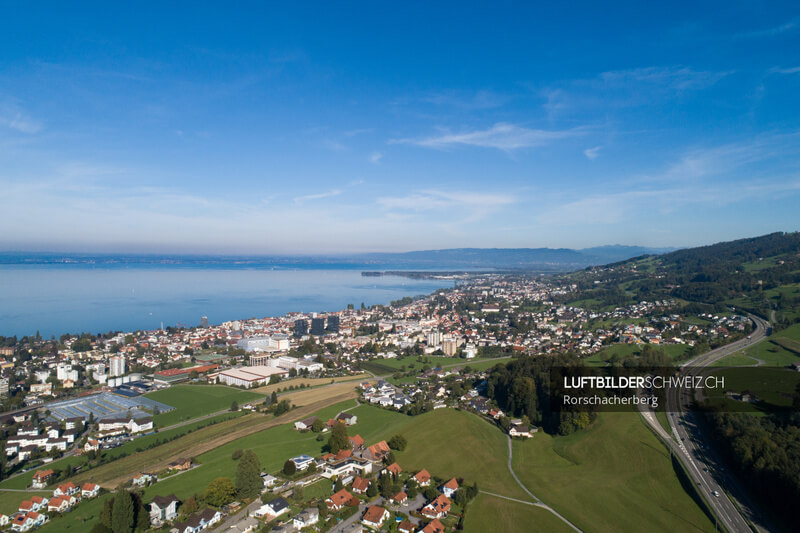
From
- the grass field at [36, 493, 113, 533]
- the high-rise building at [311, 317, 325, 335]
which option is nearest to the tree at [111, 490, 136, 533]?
the grass field at [36, 493, 113, 533]

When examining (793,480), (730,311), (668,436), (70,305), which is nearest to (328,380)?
(668,436)

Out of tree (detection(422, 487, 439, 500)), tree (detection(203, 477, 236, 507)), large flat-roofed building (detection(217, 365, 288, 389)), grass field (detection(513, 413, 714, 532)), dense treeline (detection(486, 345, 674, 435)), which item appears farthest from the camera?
large flat-roofed building (detection(217, 365, 288, 389))

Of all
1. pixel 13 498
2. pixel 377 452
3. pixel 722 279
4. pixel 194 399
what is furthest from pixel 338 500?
pixel 722 279

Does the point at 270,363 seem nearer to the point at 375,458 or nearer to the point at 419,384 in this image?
the point at 419,384

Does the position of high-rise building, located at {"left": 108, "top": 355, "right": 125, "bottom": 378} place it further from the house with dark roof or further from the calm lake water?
the house with dark roof

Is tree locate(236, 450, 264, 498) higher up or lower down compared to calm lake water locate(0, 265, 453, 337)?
higher up

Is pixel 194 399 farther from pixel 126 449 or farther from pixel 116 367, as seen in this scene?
pixel 116 367

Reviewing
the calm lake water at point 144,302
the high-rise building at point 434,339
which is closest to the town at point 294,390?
the high-rise building at point 434,339
